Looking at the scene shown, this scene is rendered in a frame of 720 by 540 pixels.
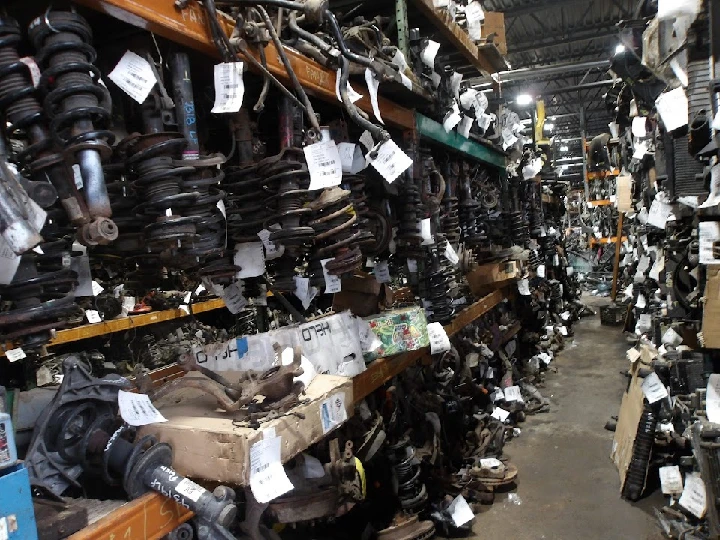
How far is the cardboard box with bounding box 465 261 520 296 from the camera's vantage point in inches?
150

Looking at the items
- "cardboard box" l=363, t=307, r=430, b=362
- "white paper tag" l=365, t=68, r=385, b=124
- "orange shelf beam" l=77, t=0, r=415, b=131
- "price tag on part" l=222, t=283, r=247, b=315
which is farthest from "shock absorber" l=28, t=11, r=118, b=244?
"cardboard box" l=363, t=307, r=430, b=362

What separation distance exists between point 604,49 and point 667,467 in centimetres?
1170

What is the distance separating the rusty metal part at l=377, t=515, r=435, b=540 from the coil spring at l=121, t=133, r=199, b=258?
182 cm

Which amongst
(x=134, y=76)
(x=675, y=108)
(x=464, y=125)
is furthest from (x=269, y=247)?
(x=675, y=108)

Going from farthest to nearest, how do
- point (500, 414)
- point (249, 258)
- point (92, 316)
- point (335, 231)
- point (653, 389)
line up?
point (500, 414) < point (92, 316) < point (653, 389) < point (249, 258) < point (335, 231)

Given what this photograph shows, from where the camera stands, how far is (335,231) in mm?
1513

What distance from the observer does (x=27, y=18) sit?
3.54ft

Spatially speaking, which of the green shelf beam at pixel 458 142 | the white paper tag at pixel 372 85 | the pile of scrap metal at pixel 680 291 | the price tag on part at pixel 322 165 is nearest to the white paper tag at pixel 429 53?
the green shelf beam at pixel 458 142

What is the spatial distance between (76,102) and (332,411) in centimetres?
85

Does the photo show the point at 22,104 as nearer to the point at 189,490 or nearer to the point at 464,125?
the point at 189,490

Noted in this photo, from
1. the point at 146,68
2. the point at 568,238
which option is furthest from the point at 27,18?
the point at 568,238

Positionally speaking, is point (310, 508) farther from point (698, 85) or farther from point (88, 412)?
point (698, 85)

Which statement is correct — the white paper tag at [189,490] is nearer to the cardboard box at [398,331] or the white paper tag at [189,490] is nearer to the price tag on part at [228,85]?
the price tag on part at [228,85]

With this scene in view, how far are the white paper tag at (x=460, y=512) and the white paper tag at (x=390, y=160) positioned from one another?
1861mm
